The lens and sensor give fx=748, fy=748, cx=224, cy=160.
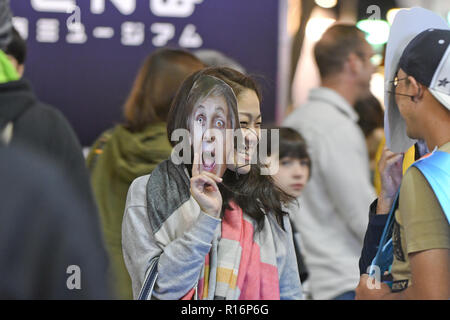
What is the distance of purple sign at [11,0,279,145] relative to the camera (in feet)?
7.15

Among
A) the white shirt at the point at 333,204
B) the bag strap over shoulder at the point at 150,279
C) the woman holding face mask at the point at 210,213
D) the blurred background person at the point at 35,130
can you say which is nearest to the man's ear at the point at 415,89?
the woman holding face mask at the point at 210,213

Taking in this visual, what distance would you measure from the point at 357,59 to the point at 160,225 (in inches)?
50.1

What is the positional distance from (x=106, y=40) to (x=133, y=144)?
416mm

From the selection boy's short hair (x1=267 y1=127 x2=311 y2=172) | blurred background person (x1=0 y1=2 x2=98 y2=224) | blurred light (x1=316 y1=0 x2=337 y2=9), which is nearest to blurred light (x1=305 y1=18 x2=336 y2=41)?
blurred light (x1=316 y1=0 x2=337 y2=9)

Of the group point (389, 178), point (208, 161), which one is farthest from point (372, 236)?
point (208, 161)

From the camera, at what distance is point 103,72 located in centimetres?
233

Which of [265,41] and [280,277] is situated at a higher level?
[265,41]

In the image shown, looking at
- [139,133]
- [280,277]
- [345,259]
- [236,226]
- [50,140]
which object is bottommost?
[345,259]

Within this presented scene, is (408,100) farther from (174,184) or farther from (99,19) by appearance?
(99,19)

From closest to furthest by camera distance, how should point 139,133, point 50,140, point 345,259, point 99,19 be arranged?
point 50,140, point 139,133, point 99,19, point 345,259

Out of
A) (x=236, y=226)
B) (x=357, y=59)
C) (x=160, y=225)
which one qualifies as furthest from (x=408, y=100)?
(x=357, y=59)

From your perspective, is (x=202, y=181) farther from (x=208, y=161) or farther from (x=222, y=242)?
(x=222, y=242)

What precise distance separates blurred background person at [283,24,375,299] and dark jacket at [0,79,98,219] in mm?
1229

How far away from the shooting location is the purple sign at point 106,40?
2.18 m
